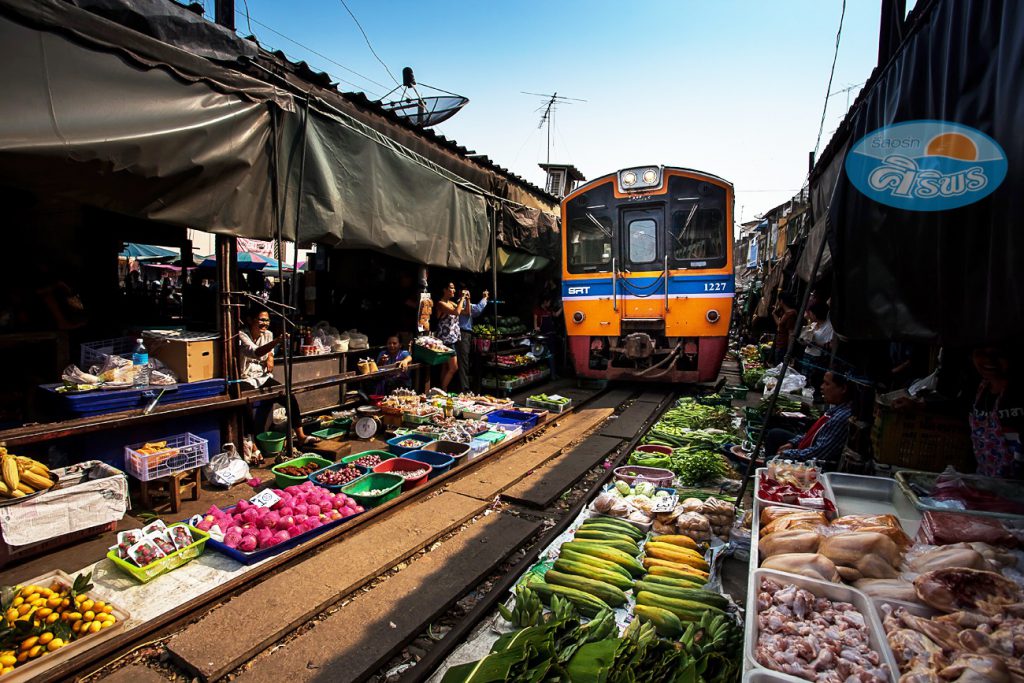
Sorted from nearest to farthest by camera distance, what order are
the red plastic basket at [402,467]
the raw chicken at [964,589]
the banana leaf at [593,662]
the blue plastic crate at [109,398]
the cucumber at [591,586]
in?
1. the raw chicken at [964,589]
2. the banana leaf at [593,662]
3. the cucumber at [591,586]
4. the blue plastic crate at [109,398]
5. the red plastic basket at [402,467]

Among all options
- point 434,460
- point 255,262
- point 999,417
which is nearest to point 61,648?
point 434,460

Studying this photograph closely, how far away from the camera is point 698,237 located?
9000mm

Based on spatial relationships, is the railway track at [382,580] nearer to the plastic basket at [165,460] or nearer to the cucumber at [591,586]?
the cucumber at [591,586]

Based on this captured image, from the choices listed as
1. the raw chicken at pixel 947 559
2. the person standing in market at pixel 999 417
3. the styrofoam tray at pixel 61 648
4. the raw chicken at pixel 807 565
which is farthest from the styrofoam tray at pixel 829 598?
the styrofoam tray at pixel 61 648

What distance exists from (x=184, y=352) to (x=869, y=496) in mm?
5987

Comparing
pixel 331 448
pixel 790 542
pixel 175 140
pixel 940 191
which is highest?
pixel 175 140

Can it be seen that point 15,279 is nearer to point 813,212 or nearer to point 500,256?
point 500,256

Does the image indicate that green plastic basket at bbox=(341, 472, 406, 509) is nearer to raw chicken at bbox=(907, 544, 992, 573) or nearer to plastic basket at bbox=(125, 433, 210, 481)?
plastic basket at bbox=(125, 433, 210, 481)

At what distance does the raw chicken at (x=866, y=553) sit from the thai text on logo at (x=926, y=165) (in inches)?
60.7

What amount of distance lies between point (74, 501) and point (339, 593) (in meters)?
2.24

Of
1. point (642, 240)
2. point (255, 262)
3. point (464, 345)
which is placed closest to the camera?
point (642, 240)

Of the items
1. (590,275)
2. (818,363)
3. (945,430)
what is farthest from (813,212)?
(945,430)

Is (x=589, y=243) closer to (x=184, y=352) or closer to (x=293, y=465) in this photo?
(x=293, y=465)

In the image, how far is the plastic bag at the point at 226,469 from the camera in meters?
5.01
